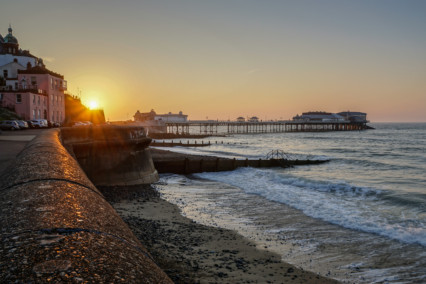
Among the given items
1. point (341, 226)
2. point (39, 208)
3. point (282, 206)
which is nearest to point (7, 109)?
point (282, 206)

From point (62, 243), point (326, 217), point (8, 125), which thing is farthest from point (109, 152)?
point (8, 125)

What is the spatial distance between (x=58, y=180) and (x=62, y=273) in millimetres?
2104

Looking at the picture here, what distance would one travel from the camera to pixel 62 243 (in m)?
1.89

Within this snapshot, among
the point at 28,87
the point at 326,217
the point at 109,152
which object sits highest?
the point at 28,87

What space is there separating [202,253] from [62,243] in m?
7.35

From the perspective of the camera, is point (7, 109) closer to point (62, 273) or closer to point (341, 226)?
point (341, 226)

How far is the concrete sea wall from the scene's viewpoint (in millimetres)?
1627

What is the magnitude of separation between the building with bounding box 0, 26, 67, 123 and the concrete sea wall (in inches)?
2277

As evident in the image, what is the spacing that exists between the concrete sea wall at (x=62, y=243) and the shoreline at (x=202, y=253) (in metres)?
4.55

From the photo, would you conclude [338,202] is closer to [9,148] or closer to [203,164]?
[203,164]

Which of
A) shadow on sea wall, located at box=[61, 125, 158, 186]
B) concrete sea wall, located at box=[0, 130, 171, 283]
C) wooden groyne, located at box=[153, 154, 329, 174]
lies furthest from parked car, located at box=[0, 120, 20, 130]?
concrete sea wall, located at box=[0, 130, 171, 283]

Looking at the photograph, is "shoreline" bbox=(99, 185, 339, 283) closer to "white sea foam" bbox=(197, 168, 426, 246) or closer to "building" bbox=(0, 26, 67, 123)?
"white sea foam" bbox=(197, 168, 426, 246)

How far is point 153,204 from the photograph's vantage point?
14.1m

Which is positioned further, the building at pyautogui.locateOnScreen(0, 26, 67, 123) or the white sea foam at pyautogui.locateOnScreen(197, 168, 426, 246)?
the building at pyautogui.locateOnScreen(0, 26, 67, 123)
